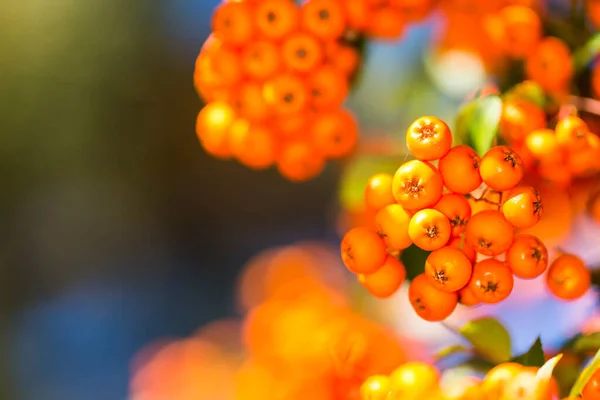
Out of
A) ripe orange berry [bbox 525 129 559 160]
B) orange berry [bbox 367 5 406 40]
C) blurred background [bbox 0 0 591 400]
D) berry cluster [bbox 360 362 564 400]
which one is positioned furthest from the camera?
blurred background [bbox 0 0 591 400]

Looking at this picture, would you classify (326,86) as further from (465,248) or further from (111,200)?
(111,200)

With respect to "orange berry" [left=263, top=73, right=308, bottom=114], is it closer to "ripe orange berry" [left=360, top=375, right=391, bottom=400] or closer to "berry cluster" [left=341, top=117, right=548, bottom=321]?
"berry cluster" [left=341, top=117, right=548, bottom=321]

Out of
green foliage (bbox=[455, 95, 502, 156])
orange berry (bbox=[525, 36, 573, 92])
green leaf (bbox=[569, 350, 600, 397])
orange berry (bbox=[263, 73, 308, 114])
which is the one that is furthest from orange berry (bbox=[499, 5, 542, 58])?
green leaf (bbox=[569, 350, 600, 397])

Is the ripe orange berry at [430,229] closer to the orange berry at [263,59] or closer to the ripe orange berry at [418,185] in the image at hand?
the ripe orange berry at [418,185]

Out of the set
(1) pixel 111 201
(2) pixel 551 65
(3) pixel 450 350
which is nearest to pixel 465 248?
(3) pixel 450 350

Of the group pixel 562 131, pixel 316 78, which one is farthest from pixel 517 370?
pixel 316 78
